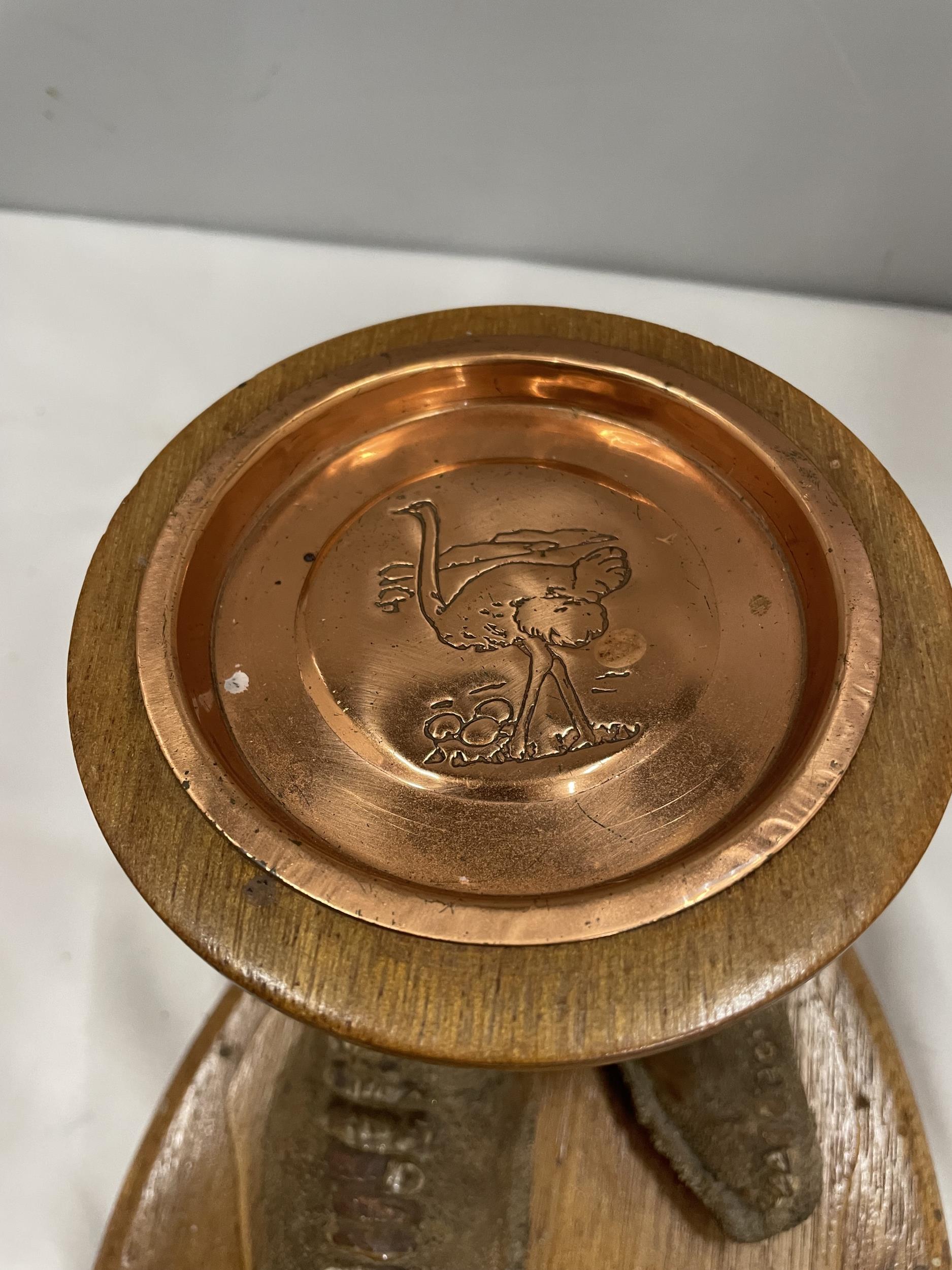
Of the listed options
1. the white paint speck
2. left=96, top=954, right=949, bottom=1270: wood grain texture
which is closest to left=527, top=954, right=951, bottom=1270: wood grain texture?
left=96, top=954, right=949, bottom=1270: wood grain texture

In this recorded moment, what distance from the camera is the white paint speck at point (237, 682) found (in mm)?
881

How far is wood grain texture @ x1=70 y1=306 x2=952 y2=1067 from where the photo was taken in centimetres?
68

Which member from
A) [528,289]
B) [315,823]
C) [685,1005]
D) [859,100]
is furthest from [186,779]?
[859,100]

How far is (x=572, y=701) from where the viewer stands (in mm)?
885

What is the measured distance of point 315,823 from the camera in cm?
81

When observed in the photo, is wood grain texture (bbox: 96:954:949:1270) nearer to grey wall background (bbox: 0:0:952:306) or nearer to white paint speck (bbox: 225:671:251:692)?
white paint speck (bbox: 225:671:251:692)

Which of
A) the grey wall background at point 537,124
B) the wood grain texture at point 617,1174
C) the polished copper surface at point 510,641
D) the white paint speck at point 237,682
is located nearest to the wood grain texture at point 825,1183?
the wood grain texture at point 617,1174

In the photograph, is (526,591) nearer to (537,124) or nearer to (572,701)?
(572,701)

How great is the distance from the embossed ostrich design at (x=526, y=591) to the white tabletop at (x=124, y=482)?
0.63 metres

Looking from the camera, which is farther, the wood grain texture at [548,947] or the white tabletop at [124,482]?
the white tabletop at [124,482]

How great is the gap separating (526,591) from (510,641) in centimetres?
6

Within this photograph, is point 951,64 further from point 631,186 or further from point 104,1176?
point 104,1176

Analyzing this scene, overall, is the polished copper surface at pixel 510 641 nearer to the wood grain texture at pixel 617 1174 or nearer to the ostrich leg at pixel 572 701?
the ostrich leg at pixel 572 701

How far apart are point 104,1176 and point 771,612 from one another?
38.4 inches
